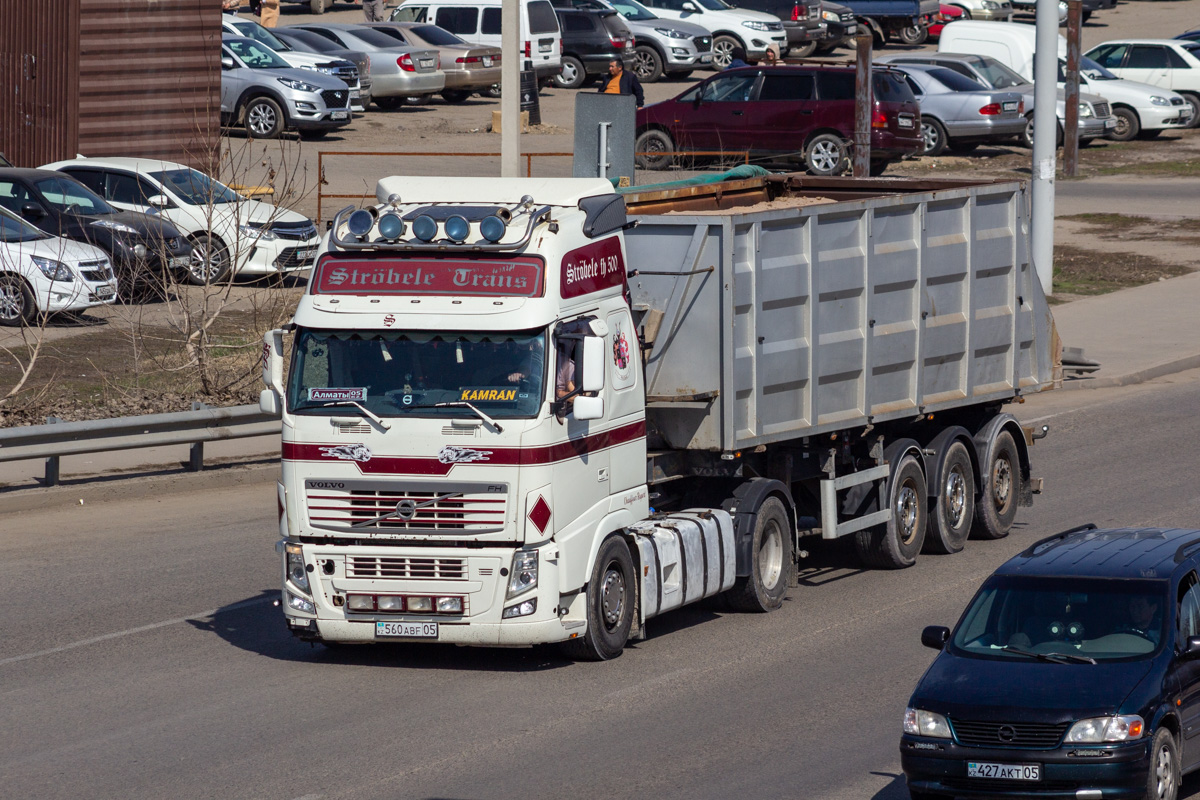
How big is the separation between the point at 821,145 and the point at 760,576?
22030 millimetres

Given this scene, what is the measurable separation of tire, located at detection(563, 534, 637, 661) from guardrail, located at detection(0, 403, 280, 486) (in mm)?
6591

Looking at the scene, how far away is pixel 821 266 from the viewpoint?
42.9ft

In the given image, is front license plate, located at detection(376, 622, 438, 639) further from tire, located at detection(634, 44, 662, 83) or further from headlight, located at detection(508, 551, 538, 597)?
tire, located at detection(634, 44, 662, 83)

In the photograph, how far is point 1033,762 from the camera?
7594mm

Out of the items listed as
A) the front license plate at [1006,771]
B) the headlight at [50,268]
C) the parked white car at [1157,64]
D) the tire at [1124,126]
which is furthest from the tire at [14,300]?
the parked white car at [1157,64]

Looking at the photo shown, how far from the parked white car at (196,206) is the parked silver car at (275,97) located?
9207 mm

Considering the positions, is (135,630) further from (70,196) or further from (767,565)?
(70,196)

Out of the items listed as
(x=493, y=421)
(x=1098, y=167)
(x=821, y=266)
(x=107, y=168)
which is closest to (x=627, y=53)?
(x=1098, y=167)

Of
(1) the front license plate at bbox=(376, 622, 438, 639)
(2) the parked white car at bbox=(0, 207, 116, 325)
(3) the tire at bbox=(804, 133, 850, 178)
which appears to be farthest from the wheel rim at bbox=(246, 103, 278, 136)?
(1) the front license plate at bbox=(376, 622, 438, 639)

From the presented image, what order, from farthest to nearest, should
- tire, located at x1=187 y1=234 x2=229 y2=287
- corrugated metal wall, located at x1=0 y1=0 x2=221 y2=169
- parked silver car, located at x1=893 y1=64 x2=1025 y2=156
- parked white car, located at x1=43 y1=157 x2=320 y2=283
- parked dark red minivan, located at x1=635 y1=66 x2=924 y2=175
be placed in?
parked silver car, located at x1=893 y1=64 x2=1025 y2=156
parked dark red minivan, located at x1=635 y1=66 x2=924 y2=175
corrugated metal wall, located at x1=0 y1=0 x2=221 y2=169
parked white car, located at x1=43 y1=157 x2=320 y2=283
tire, located at x1=187 y1=234 x2=229 y2=287

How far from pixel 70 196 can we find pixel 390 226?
14526 mm

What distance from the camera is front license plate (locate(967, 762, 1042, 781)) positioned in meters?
7.59

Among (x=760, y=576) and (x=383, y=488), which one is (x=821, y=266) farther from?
(x=383, y=488)

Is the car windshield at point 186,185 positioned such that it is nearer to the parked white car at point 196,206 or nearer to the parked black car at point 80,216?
the parked white car at point 196,206
